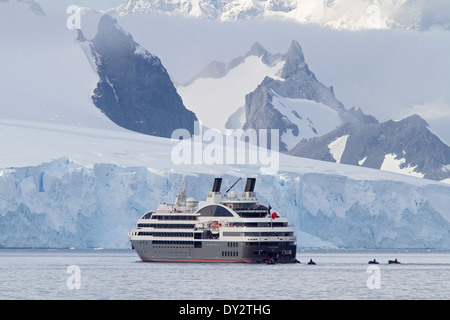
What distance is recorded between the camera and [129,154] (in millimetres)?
142625

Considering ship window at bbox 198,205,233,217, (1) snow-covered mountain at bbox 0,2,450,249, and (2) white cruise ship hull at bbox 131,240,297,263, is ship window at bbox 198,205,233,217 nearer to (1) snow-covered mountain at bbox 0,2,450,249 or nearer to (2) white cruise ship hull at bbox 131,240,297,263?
(2) white cruise ship hull at bbox 131,240,297,263

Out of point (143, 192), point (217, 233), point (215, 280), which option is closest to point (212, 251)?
point (217, 233)

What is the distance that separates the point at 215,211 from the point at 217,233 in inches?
77.2

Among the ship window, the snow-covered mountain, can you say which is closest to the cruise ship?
the ship window

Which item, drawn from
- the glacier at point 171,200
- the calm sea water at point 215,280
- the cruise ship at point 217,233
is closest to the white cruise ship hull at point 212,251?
the cruise ship at point 217,233

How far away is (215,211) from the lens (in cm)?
9844

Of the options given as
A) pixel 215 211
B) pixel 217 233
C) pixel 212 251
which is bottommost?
pixel 212 251

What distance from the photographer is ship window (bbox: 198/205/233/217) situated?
97625 mm

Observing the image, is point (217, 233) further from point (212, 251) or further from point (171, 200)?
point (171, 200)

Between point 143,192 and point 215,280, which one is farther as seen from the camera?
point 143,192
